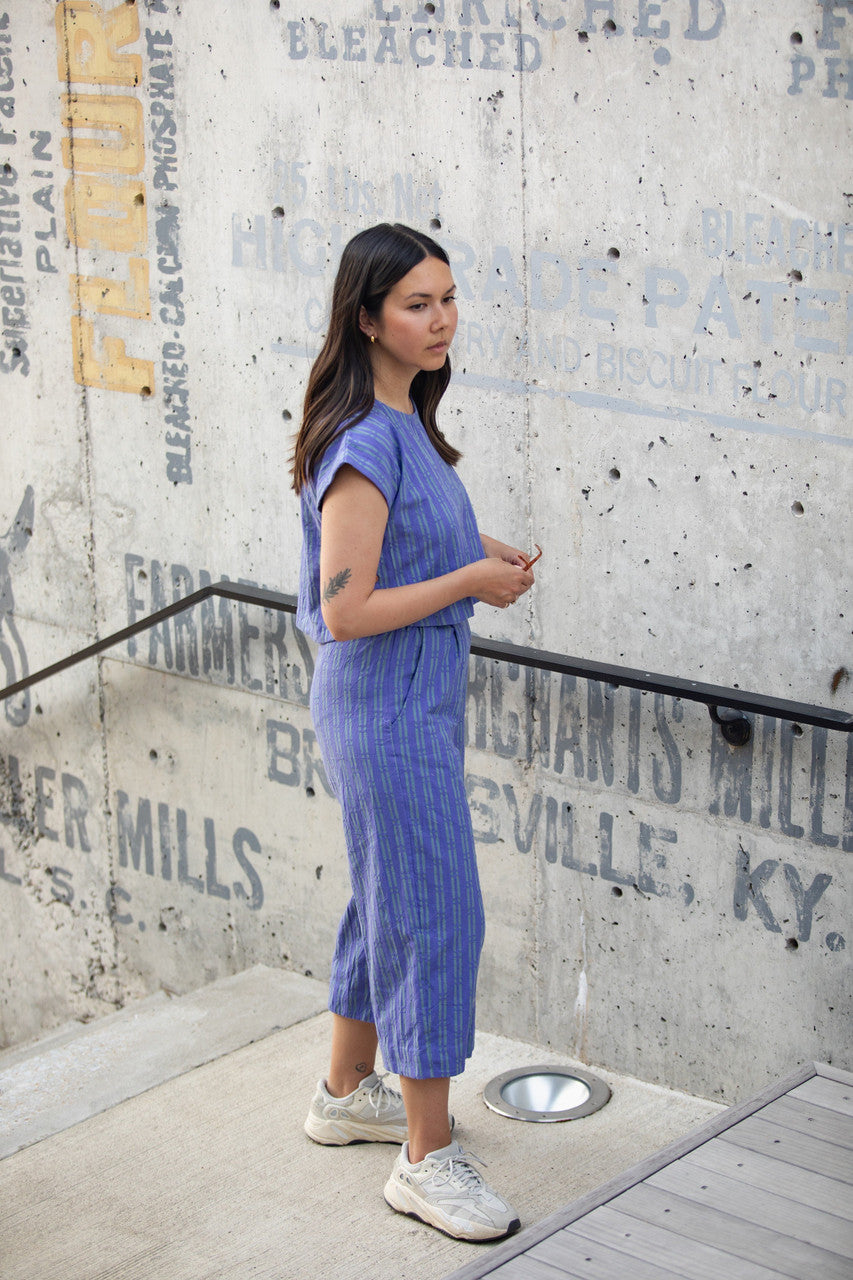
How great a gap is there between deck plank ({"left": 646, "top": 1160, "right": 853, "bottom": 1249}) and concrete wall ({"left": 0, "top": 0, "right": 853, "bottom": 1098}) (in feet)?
2.27

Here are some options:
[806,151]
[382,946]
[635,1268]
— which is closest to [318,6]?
[806,151]

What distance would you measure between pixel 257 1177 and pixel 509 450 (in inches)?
62.2

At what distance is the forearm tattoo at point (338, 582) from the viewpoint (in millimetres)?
2445

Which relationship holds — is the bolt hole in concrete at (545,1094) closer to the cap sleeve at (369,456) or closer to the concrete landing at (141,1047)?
the concrete landing at (141,1047)

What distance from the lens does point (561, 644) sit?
3334 mm

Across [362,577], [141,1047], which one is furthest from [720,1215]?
[141,1047]

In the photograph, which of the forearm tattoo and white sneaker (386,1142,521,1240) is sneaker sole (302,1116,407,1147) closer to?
white sneaker (386,1142,521,1240)

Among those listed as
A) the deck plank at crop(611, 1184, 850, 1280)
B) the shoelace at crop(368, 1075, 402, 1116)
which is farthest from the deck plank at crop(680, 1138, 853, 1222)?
the shoelace at crop(368, 1075, 402, 1116)

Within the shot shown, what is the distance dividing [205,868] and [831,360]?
228 centimetres

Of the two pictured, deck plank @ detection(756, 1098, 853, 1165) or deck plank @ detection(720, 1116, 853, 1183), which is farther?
deck plank @ detection(756, 1098, 853, 1165)

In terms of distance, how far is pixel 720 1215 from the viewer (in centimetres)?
236

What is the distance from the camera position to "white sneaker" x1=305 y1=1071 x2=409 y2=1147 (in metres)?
3.00

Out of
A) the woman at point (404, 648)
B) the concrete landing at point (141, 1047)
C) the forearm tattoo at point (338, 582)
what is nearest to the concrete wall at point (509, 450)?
the concrete landing at point (141, 1047)

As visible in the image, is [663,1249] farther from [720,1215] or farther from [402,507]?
[402,507]
